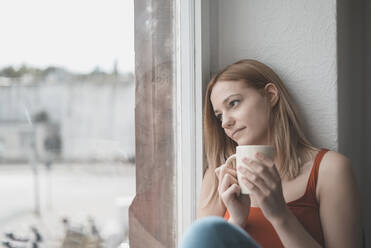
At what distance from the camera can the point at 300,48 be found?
1194 mm

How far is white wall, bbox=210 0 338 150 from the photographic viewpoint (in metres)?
1.17

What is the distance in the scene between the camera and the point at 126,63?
35.6 inches

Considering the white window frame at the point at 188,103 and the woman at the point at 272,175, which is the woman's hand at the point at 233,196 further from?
the white window frame at the point at 188,103

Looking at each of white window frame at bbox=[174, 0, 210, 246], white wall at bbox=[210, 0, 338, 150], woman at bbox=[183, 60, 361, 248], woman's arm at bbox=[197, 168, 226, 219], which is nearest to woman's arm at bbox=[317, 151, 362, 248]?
woman at bbox=[183, 60, 361, 248]

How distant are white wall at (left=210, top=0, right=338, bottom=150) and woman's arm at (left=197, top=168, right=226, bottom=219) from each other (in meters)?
0.36

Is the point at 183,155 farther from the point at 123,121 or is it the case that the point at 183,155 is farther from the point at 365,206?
the point at 365,206

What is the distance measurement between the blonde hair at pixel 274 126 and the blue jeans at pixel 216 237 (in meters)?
0.46

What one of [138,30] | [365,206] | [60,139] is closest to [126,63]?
[138,30]

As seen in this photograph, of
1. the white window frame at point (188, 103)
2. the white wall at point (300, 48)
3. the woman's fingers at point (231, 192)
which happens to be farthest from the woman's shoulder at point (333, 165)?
the white window frame at point (188, 103)

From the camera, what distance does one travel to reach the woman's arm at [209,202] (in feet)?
3.73

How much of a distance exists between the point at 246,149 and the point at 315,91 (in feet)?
1.50

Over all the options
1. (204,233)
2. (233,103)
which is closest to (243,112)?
(233,103)

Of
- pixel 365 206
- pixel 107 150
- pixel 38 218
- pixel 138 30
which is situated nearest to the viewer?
pixel 38 218

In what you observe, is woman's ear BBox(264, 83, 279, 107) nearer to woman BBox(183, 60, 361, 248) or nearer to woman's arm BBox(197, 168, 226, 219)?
woman BBox(183, 60, 361, 248)
